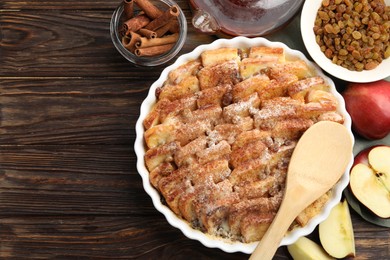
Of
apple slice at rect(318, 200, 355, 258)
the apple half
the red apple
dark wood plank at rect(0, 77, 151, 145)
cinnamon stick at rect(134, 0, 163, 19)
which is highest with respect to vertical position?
cinnamon stick at rect(134, 0, 163, 19)

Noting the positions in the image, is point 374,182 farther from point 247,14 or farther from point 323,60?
point 247,14

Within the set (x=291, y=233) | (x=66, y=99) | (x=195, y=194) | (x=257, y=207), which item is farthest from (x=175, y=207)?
(x=66, y=99)

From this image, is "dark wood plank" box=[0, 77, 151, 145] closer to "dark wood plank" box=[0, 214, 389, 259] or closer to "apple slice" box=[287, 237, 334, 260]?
"dark wood plank" box=[0, 214, 389, 259]

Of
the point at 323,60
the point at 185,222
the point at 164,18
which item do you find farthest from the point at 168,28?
the point at 185,222

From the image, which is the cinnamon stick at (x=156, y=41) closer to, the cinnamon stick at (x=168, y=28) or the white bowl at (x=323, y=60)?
the cinnamon stick at (x=168, y=28)

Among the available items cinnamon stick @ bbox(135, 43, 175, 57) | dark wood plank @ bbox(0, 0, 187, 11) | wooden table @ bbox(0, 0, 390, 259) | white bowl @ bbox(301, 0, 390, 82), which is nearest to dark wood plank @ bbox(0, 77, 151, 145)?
wooden table @ bbox(0, 0, 390, 259)
